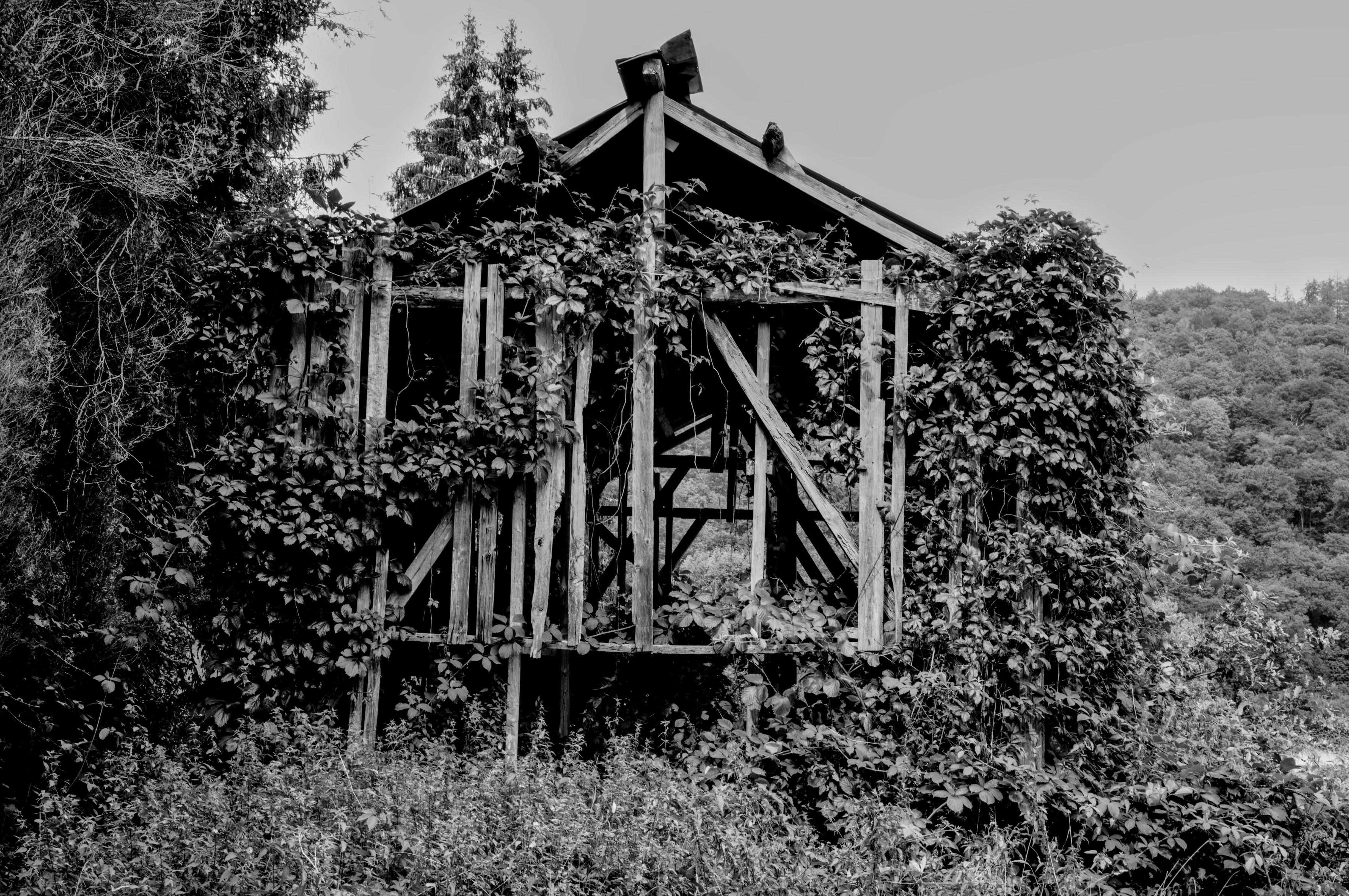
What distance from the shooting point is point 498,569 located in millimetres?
7371

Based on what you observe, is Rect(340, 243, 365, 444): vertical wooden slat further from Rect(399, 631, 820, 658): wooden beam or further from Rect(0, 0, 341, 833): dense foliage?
Rect(399, 631, 820, 658): wooden beam

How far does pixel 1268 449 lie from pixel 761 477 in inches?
967

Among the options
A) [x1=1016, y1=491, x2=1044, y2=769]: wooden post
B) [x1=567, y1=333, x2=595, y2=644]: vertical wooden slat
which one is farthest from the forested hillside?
[x1=567, y1=333, x2=595, y2=644]: vertical wooden slat

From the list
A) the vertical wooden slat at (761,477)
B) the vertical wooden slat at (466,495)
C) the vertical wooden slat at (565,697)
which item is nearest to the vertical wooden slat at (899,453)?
the vertical wooden slat at (761,477)

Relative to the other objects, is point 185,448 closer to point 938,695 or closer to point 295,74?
point 938,695

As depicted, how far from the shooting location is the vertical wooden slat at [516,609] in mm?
6242

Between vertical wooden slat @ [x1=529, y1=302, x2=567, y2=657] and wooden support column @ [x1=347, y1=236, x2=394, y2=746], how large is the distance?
3.64 feet

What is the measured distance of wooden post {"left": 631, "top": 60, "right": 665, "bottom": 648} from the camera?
6344 mm

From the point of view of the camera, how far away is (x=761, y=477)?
21.0 feet

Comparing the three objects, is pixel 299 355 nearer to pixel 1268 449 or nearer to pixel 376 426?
pixel 376 426

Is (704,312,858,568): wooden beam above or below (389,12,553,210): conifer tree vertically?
below

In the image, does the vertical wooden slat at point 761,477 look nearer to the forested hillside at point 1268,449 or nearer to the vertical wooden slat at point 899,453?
the vertical wooden slat at point 899,453

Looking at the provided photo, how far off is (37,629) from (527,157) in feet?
14.6

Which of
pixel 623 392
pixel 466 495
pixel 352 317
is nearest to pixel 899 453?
pixel 623 392
